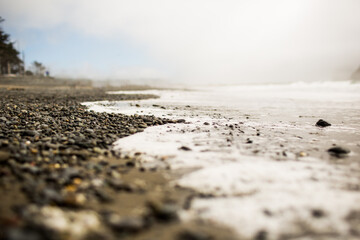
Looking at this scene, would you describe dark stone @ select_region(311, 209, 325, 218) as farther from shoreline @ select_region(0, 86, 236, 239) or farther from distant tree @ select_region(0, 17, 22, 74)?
distant tree @ select_region(0, 17, 22, 74)

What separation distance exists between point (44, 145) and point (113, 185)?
2.27 m

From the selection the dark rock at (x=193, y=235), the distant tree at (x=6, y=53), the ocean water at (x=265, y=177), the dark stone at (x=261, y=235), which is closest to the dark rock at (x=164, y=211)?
the ocean water at (x=265, y=177)

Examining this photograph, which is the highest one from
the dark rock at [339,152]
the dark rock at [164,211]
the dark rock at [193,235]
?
the dark rock at [339,152]

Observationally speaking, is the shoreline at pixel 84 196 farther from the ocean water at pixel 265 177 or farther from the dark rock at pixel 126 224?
the ocean water at pixel 265 177

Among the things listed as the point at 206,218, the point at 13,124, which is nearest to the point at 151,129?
the point at 13,124

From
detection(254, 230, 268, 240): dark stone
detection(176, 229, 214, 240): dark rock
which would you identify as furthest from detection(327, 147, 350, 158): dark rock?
detection(176, 229, 214, 240): dark rock

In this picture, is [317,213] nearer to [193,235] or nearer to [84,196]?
[193,235]

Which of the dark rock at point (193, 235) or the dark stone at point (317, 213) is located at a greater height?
the dark stone at point (317, 213)

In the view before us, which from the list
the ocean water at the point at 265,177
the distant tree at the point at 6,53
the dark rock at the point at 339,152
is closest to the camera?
the ocean water at the point at 265,177

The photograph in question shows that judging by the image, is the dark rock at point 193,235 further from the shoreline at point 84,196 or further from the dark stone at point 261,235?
the dark stone at point 261,235

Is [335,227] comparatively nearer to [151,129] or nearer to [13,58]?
[151,129]

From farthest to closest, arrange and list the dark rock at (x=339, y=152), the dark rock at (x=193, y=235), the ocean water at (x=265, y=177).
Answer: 1. the dark rock at (x=339, y=152)
2. the ocean water at (x=265, y=177)
3. the dark rock at (x=193, y=235)

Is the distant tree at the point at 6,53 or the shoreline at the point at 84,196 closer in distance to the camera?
the shoreline at the point at 84,196

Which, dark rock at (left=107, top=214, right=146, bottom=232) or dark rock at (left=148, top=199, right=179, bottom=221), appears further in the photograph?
dark rock at (left=148, top=199, right=179, bottom=221)
